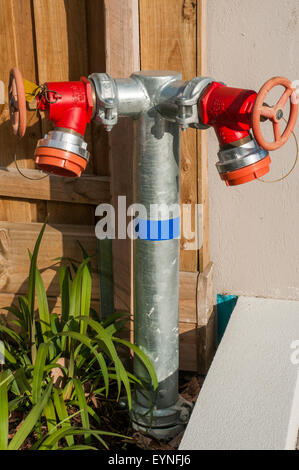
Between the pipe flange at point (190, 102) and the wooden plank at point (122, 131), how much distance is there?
0.31 metres

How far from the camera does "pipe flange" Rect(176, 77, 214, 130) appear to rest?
68.0 inches

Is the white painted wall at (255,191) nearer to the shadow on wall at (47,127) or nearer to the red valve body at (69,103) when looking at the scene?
the shadow on wall at (47,127)

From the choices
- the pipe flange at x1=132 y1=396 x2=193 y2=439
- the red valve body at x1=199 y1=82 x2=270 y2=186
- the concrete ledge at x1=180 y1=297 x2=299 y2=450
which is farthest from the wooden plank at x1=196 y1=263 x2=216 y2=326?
the red valve body at x1=199 y1=82 x2=270 y2=186

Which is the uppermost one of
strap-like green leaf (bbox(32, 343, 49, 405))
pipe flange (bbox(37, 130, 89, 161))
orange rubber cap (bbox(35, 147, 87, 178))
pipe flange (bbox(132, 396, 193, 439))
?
pipe flange (bbox(37, 130, 89, 161))

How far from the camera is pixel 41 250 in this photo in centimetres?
255

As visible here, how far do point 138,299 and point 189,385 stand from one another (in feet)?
1.78

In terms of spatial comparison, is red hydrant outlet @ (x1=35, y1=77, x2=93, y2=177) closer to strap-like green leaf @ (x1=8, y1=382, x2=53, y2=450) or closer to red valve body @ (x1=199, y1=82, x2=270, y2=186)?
red valve body @ (x1=199, y1=82, x2=270, y2=186)

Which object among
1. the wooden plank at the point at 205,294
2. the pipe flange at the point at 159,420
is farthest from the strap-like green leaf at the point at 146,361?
the wooden plank at the point at 205,294

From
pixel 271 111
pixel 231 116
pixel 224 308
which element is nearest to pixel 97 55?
pixel 231 116

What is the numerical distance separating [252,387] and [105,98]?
0.97 meters

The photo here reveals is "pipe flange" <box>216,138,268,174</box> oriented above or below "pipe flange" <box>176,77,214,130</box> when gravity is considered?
below

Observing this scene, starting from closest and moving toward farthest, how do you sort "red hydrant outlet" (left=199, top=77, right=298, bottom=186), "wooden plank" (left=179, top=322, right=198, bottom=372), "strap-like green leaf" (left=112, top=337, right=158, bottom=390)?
"red hydrant outlet" (left=199, top=77, right=298, bottom=186), "strap-like green leaf" (left=112, top=337, right=158, bottom=390), "wooden plank" (left=179, top=322, right=198, bottom=372)

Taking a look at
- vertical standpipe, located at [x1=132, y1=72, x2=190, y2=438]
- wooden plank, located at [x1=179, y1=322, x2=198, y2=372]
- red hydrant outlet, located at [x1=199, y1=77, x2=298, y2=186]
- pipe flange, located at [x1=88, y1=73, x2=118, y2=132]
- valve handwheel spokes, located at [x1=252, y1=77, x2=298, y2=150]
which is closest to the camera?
valve handwheel spokes, located at [x1=252, y1=77, x2=298, y2=150]

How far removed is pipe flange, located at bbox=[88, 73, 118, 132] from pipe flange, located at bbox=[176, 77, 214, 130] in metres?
0.18
